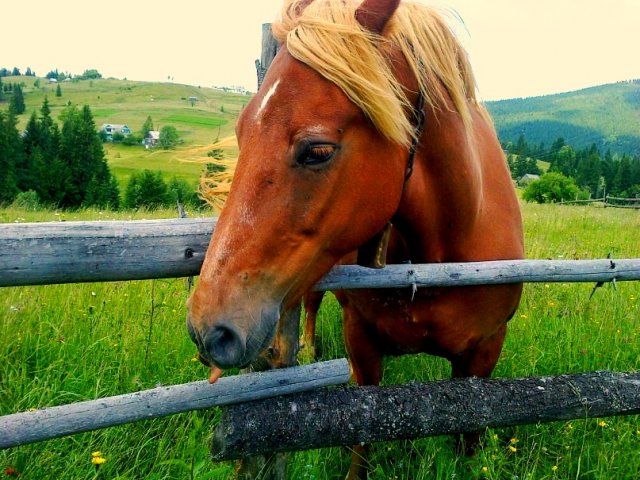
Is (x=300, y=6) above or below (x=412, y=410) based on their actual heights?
above

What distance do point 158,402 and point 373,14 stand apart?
1.79 m

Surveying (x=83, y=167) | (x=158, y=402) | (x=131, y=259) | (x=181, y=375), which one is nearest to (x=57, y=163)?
(x=83, y=167)

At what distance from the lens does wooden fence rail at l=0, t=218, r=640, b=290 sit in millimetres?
1568

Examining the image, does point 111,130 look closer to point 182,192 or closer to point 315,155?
point 182,192

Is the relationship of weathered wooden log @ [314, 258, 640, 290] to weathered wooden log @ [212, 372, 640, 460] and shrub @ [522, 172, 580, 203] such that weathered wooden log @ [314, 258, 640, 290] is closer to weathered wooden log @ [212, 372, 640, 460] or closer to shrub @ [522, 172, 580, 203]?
weathered wooden log @ [212, 372, 640, 460]

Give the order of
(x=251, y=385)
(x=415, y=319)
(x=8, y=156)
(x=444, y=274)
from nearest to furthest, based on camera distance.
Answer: (x=251, y=385) → (x=444, y=274) → (x=415, y=319) → (x=8, y=156)

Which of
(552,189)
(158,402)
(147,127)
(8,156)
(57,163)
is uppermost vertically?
(147,127)

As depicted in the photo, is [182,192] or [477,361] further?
[182,192]

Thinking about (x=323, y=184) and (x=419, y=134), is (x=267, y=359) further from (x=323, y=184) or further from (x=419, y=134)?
(x=419, y=134)

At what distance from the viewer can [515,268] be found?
254cm

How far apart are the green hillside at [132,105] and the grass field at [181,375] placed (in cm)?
5528

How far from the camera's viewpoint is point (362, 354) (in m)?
3.03

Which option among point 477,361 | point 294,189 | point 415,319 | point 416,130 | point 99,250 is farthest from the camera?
point 477,361

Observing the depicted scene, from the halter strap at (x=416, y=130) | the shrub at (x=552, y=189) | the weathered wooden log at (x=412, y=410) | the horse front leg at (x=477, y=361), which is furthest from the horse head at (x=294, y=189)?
the shrub at (x=552, y=189)
